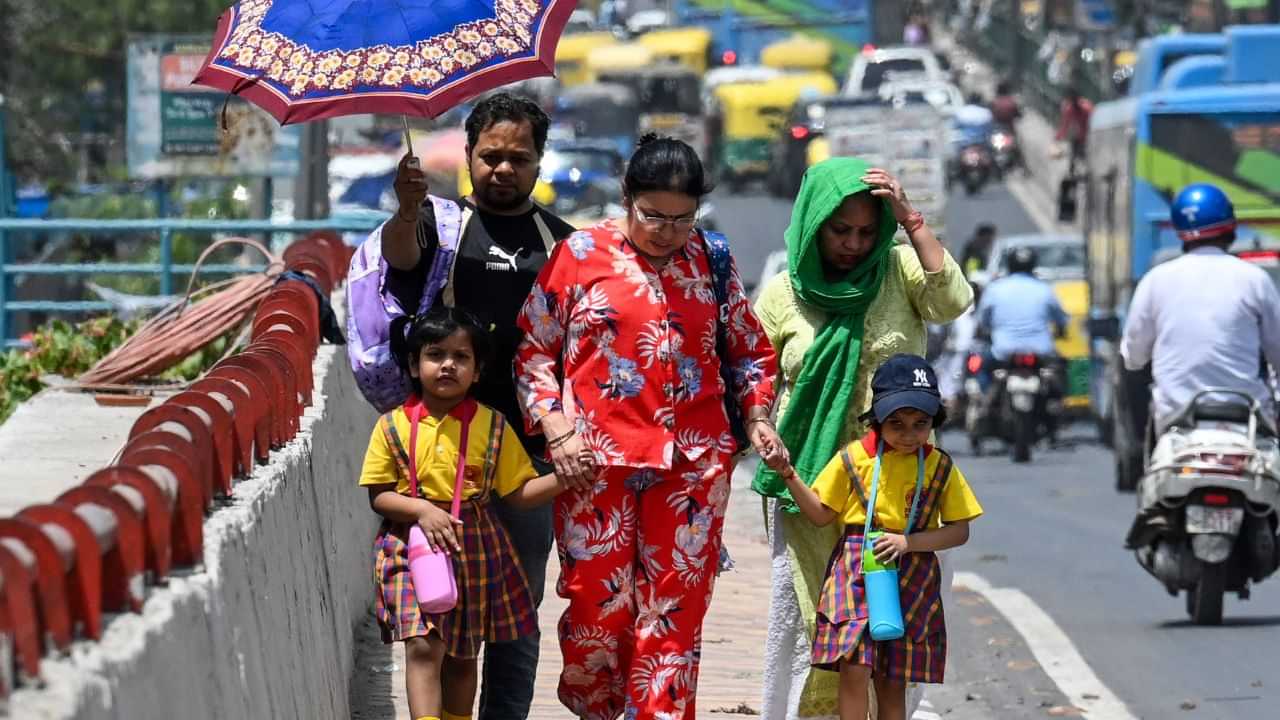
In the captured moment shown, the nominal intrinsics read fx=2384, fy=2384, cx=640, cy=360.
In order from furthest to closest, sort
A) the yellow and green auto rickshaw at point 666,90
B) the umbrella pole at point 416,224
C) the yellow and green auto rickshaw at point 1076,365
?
the yellow and green auto rickshaw at point 666,90
the yellow and green auto rickshaw at point 1076,365
the umbrella pole at point 416,224

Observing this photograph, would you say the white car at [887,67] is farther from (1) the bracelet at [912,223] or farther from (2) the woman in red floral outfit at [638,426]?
(2) the woman in red floral outfit at [638,426]

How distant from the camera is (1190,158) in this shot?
18625 mm

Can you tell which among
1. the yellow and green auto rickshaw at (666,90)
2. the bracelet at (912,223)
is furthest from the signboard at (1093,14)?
the bracelet at (912,223)

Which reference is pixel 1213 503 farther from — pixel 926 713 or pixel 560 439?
pixel 560 439

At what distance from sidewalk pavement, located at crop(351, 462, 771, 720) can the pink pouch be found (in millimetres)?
1665

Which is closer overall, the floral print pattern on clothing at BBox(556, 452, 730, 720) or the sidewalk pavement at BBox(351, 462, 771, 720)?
the floral print pattern on clothing at BBox(556, 452, 730, 720)

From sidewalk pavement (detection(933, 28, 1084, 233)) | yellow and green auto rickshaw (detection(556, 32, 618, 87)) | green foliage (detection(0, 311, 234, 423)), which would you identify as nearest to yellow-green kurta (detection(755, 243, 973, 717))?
green foliage (detection(0, 311, 234, 423))

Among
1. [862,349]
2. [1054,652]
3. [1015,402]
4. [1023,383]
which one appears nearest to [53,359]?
[1054,652]

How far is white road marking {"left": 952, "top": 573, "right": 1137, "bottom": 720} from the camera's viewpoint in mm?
8188

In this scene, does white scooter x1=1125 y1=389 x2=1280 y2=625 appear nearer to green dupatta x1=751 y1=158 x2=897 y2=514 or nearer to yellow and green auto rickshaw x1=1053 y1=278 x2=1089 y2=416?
green dupatta x1=751 y1=158 x2=897 y2=514

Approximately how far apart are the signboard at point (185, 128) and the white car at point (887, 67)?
131ft

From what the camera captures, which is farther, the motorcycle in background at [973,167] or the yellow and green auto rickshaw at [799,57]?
the yellow and green auto rickshaw at [799,57]

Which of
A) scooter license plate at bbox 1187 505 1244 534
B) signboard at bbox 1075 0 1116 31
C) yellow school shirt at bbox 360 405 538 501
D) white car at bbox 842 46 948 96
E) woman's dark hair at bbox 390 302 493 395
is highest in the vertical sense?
signboard at bbox 1075 0 1116 31

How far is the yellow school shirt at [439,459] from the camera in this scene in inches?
223
